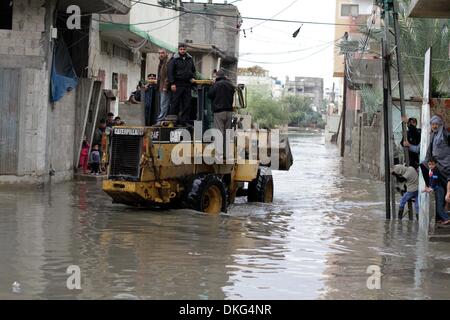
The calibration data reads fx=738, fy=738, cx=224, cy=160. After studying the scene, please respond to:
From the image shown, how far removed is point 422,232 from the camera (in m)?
12.9

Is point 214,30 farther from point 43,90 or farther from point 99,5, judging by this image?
point 43,90

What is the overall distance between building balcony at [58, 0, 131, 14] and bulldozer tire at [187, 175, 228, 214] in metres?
7.05

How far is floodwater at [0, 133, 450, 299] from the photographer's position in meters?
7.72

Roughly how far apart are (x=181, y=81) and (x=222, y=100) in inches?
35.5

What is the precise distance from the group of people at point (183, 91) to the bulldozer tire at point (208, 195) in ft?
3.67

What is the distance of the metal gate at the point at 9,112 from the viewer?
1767cm

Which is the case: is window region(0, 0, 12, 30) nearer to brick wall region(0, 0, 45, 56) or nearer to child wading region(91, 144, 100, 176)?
brick wall region(0, 0, 45, 56)

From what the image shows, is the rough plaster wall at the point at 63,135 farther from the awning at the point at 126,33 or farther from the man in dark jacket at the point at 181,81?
the man in dark jacket at the point at 181,81

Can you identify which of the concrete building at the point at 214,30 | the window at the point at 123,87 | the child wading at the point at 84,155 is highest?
the concrete building at the point at 214,30

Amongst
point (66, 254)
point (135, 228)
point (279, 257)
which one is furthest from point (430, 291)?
point (135, 228)

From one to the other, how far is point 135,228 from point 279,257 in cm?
308

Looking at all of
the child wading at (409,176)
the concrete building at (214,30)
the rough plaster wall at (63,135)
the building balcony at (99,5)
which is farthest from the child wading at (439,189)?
the concrete building at (214,30)

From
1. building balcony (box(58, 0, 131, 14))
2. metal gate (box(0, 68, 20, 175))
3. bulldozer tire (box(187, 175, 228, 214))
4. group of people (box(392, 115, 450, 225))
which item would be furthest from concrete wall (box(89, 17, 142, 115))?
group of people (box(392, 115, 450, 225))
